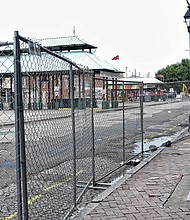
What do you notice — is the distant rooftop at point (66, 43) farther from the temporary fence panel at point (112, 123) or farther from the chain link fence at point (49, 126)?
the chain link fence at point (49, 126)

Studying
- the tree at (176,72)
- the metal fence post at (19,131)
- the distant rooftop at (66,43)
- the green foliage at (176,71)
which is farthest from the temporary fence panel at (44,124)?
the green foliage at (176,71)

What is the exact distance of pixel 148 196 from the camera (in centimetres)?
627

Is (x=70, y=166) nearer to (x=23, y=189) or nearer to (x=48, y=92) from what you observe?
(x=48, y=92)

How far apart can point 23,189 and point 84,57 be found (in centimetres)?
3460

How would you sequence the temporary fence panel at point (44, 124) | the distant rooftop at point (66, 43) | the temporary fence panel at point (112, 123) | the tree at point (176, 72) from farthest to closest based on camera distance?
the tree at point (176, 72), the distant rooftop at point (66, 43), the temporary fence panel at point (112, 123), the temporary fence panel at point (44, 124)

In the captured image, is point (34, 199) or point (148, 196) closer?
point (34, 199)

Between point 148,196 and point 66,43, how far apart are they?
106 ft

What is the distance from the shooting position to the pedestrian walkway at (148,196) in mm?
5336

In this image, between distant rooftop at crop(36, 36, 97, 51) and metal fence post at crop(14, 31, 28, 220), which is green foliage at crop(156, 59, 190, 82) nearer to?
distant rooftop at crop(36, 36, 97, 51)

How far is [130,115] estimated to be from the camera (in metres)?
10.6

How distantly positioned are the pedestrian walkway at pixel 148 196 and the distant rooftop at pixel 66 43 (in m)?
29.3

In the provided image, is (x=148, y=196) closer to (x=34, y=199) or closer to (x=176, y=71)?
(x=34, y=199)

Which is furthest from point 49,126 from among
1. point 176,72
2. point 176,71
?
point 176,71

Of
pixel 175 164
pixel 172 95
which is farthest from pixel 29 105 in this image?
pixel 172 95
